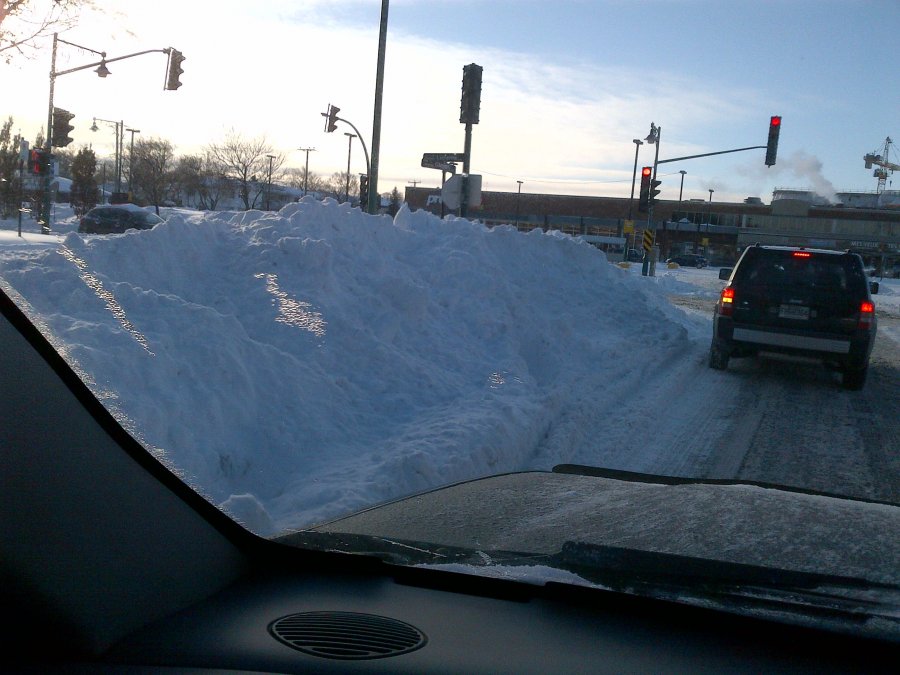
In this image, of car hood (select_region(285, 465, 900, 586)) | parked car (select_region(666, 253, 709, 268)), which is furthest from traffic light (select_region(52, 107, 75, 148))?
parked car (select_region(666, 253, 709, 268))

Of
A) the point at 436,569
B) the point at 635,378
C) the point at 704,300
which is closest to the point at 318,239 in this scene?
the point at 635,378

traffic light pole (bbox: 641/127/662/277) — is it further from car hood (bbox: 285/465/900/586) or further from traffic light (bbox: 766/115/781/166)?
car hood (bbox: 285/465/900/586)

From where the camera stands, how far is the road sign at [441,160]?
16812 mm

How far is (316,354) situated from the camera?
8.45 meters

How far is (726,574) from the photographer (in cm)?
245

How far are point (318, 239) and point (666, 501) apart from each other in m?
8.39

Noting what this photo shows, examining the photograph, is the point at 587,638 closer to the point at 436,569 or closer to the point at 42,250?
the point at 436,569

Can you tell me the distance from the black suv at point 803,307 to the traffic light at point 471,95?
242 inches

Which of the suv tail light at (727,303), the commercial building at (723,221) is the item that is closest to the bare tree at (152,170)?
the suv tail light at (727,303)

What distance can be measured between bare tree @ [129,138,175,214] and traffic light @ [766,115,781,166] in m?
21.0

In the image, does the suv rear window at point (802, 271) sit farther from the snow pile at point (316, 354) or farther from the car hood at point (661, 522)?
the car hood at point (661, 522)

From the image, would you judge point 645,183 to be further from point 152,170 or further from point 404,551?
point 404,551

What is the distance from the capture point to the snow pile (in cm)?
612

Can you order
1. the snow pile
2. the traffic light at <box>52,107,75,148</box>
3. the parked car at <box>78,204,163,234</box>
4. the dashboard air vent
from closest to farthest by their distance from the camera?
the dashboard air vent
the snow pile
the traffic light at <box>52,107,75,148</box>
the parked car at <box>78,204,163,234</box>
